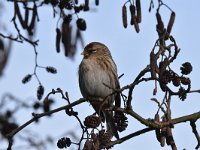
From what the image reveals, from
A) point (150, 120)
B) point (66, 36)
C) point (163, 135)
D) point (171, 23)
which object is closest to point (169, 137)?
point (163, 135)

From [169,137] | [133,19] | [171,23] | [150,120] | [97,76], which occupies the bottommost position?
[169,137]

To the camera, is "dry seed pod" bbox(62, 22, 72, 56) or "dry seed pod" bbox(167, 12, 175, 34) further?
"dry seed pod" bbox(62, 22, 72, 56)

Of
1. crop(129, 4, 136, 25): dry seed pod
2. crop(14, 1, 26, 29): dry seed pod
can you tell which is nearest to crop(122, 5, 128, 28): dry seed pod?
crop(129, 4, 136, 25): dry seed pod

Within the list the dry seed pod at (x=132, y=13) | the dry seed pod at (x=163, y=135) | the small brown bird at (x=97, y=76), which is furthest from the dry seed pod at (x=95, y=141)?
the small brown bird at (x=97, y=76)

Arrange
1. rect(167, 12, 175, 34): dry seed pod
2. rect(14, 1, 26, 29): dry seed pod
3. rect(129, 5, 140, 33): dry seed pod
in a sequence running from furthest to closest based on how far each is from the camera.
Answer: rect(14, 1, 26, 29): dry seed pod < rect(129, 5, 140, 33): dry seed pod < rect(167, 12, 175, 34): dry seed pod

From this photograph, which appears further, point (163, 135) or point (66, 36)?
point (66, 36)

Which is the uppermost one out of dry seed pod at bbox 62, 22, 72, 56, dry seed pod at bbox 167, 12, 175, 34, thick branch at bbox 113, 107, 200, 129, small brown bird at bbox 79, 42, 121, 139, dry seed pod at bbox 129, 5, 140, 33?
small brown bird at bbox 79, 42, 121, 139

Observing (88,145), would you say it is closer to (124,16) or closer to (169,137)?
(169,137)

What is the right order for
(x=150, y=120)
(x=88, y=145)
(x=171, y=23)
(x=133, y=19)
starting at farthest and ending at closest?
1. (x=133, y=19)
2. (x=171, y=23)
3. (x=150, y=120)
4. (x=88, y=145)

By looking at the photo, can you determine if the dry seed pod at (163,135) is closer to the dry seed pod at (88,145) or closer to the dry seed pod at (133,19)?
the dry seed pod at (88,145)

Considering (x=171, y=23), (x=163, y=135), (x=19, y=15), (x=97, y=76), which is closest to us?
(x=163, y=135)

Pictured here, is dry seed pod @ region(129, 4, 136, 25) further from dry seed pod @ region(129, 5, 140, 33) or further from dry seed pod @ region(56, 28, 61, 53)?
dry seed pod @ region(56, 28, 61, 53)

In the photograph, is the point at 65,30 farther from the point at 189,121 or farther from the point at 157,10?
the point at 189,121

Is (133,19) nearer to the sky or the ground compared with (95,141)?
nearer to the sky
